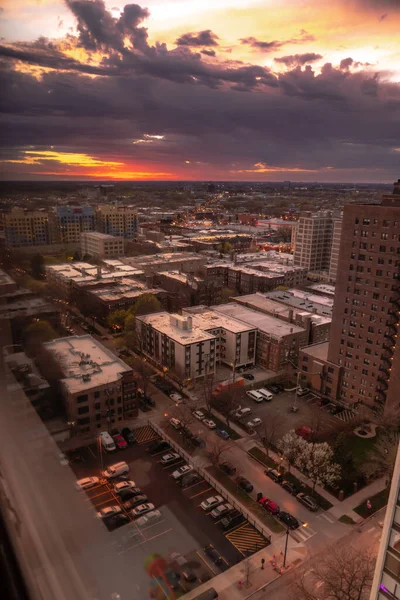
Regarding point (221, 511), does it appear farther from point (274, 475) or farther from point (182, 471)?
point (274, 475)

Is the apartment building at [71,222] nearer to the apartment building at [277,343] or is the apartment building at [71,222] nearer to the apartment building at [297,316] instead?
the apartment building at [297,316]

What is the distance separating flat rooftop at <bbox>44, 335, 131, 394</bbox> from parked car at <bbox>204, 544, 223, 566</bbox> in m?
2.09

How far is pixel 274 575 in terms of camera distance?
132 inches

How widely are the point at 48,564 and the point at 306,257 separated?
47.1 feet

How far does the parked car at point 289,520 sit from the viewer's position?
3902 mm

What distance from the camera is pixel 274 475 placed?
4.61 metres

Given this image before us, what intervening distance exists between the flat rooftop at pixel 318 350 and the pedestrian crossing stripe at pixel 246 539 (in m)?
3.53

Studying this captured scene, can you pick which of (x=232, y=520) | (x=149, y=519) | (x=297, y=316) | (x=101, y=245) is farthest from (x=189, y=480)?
(x=101, y=245)

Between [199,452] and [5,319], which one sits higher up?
[5,319]

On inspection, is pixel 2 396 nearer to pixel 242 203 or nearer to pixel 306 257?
pixel 306 257

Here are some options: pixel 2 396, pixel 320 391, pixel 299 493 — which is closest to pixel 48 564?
pixel 2 396

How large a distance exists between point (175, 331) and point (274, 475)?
3.24 meters

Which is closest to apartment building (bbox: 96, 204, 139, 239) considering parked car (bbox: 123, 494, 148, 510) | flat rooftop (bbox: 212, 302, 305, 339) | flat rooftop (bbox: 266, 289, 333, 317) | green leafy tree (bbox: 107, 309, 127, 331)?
green leafy tree (bbox: 107, 309, 127, 331)

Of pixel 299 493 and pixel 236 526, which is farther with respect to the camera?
pixel 299 493
